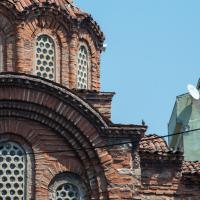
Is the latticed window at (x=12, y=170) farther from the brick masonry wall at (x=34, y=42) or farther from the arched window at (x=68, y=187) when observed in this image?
the brick masonry wall at (x=34, y=42)

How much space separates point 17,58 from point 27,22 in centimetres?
112

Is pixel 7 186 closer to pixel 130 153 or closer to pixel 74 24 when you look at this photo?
pixel 130 153

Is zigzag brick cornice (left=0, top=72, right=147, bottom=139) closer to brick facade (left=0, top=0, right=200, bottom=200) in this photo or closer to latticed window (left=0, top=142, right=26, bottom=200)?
brick facade (left=0, top=0, right=200, bottom=200)

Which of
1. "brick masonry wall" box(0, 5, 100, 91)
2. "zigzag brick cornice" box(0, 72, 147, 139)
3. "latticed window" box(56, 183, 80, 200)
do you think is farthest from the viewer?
"brick masonry wall" box(0, 5, 100, 91)

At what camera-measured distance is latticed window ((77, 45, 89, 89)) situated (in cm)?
3500

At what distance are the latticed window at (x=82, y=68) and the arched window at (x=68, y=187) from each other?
11.4 feet

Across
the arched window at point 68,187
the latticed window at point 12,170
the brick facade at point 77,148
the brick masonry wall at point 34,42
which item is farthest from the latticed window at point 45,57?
the arched window at point 68,187

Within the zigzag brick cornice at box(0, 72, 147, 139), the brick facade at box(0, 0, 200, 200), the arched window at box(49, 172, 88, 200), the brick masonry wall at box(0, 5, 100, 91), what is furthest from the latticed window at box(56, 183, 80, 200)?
the brick masonry wall at box(0, 5, 100, 91)

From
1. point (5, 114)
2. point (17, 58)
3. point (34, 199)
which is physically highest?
point (17, 58)

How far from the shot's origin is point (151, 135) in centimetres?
3475

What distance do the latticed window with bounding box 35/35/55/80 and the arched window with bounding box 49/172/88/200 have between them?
3.45 metres

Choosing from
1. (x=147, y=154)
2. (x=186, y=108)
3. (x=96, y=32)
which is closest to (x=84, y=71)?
(x=96, y=32)

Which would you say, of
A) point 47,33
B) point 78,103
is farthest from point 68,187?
point 47,33

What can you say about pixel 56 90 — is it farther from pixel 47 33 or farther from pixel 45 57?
pixel 47 33
